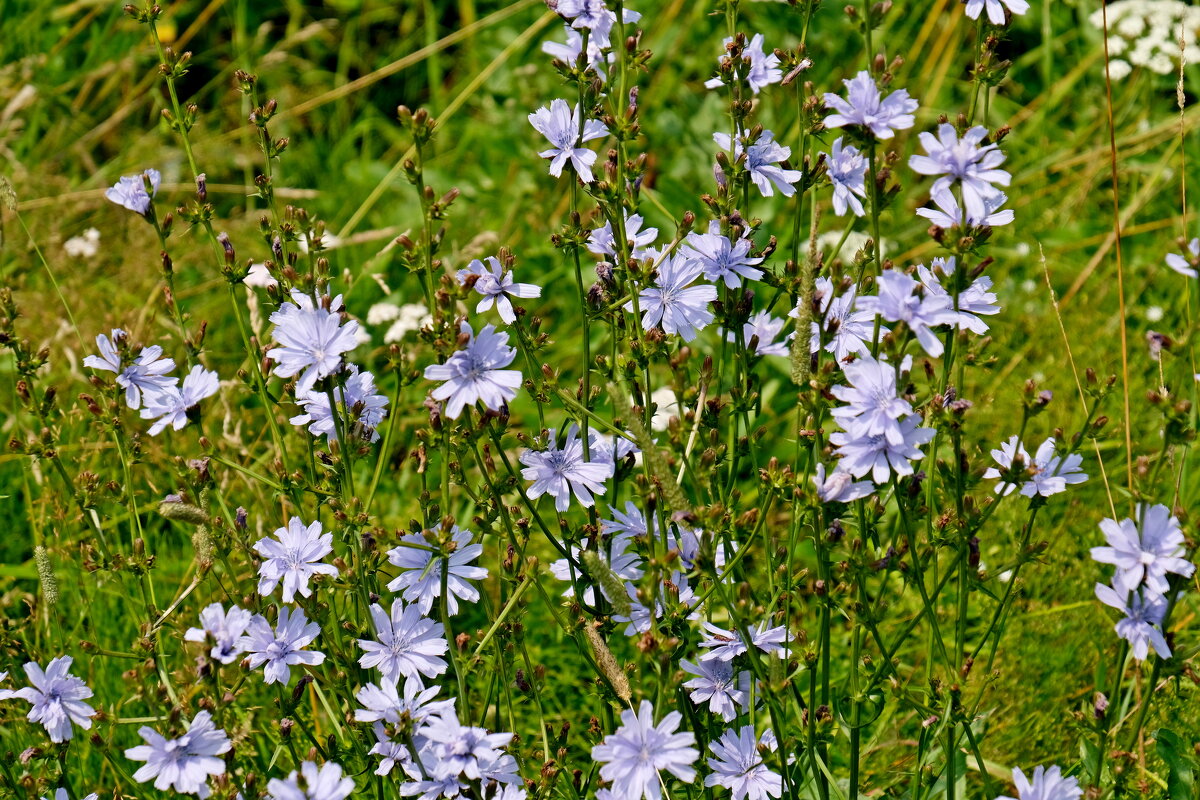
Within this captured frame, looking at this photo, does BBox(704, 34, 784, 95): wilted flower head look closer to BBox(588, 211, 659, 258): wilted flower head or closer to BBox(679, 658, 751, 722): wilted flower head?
BBox(588, 211, 659, 258): wilted flower head

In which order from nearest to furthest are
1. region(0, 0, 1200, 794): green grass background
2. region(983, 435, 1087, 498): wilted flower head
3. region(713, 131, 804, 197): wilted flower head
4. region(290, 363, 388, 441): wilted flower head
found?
region(983, 435, 1087, 498): wilted flower head < region(290, 363, 388, 441): wilted flower head < region(713, 131, 804, 197): wilted flower head < region(0, 0, 1200, 794): green grass background

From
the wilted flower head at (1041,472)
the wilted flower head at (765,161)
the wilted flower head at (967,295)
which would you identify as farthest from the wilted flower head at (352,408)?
the wilted flower head at (1041,472)

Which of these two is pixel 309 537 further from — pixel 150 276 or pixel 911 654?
pixel 150 276

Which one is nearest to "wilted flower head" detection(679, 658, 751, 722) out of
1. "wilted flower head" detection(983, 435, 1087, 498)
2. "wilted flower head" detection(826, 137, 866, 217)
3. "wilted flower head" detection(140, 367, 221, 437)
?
"wilted flower head" detection(983, 435, 1087, 498)

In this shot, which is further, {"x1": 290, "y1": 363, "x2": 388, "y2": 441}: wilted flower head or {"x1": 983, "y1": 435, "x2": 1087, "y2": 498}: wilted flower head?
{"x1": 290, "y1": 363, "x2": 388, "y2": 441}: wilted flower head

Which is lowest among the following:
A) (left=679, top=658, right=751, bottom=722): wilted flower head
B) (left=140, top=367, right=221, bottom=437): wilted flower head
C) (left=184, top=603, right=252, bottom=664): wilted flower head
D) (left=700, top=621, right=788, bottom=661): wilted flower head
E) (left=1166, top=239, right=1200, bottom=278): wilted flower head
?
(left=679, top=658, right=751, bottom=722): wilted flower head

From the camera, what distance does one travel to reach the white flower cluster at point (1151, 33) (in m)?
4.65

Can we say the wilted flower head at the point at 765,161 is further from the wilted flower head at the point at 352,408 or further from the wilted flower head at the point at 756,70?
the wilted flower head at the point at 352,408

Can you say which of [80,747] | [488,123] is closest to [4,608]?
[80,747]

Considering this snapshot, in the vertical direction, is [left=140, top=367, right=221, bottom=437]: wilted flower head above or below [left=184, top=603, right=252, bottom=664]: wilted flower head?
above

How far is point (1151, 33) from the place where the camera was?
4.87 meters

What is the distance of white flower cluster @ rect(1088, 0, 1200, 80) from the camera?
15.3ft

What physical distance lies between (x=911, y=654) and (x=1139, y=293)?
1.99 m

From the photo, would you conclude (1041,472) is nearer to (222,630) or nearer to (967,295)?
(967,295)
